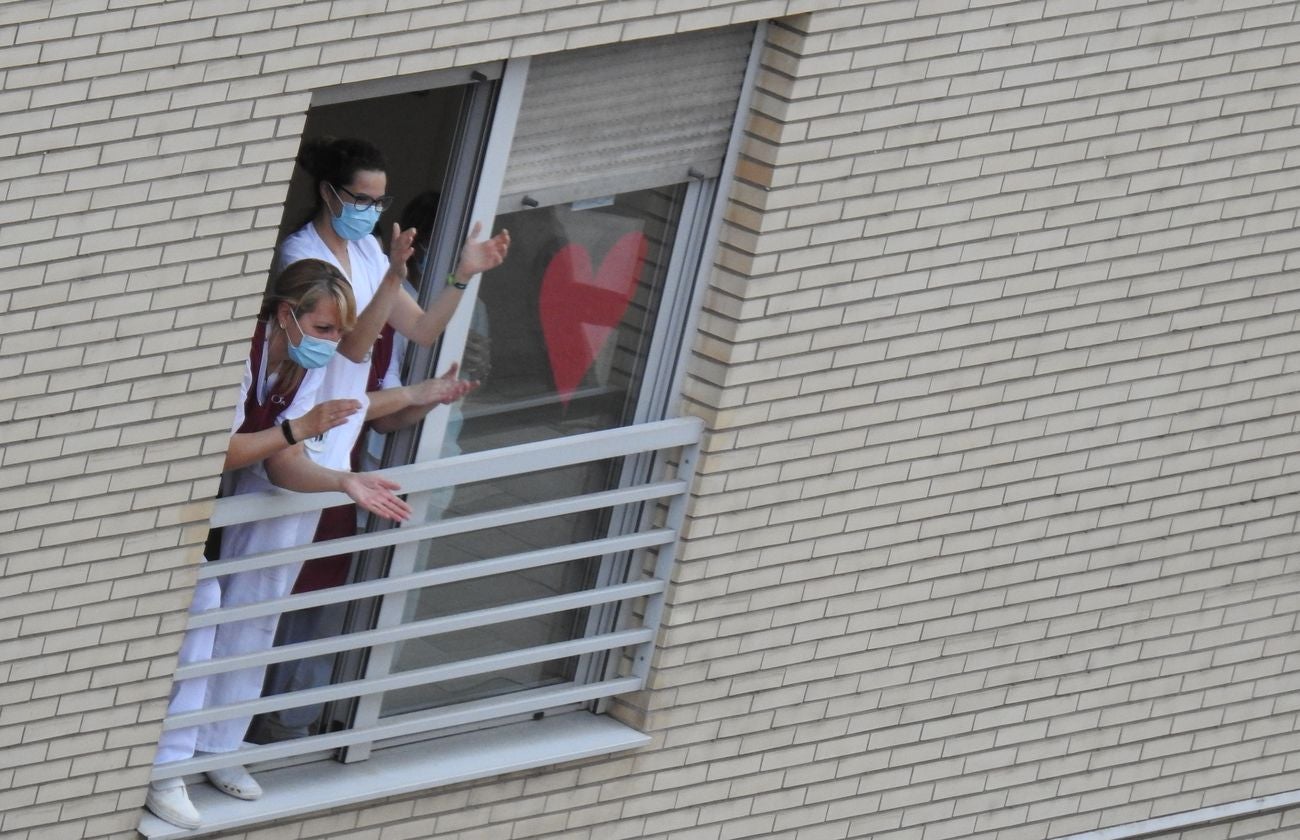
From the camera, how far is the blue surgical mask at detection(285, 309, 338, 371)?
7297mm

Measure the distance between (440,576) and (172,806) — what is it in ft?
3.67

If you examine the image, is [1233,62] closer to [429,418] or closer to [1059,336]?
[1059,336]

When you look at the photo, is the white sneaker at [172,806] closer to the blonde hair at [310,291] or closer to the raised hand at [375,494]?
the raised hand at [375,494]

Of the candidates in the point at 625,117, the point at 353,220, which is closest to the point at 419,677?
the point at 353,220

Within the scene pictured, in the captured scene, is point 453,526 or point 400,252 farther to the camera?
point 453,526

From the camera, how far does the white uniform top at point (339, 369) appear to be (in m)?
7.52

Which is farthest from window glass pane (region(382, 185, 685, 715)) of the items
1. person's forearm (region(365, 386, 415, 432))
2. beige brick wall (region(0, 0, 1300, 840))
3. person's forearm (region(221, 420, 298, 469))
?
person's forearm (region(221, 420, 298, 469))

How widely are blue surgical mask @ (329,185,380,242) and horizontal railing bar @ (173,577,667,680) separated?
130 centimetres

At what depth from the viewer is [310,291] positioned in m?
7.27

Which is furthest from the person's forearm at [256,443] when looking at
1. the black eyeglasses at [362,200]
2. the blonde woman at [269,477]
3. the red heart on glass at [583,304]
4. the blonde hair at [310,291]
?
the red heart on glass at [583,304]

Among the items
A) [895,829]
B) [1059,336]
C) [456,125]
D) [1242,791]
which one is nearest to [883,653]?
[895,829]

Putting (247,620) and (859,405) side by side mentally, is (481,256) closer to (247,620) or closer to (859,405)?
(247,620)

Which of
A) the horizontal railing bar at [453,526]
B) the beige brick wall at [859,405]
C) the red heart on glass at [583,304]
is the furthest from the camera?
the red heart on glass at [583,304]

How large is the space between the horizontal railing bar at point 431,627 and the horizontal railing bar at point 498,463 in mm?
442
